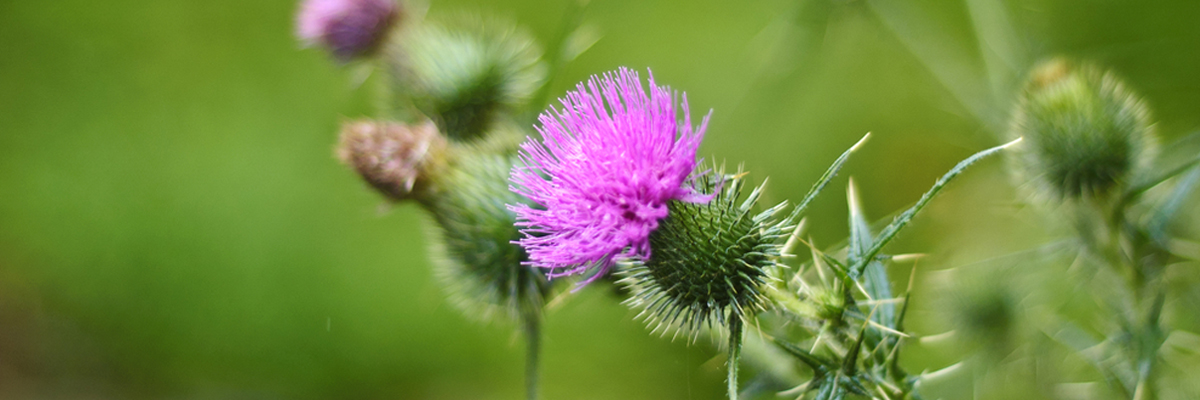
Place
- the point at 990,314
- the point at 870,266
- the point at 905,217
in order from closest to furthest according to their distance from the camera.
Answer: the point at 905,217 < the point at 870,266 < the point at 990,314

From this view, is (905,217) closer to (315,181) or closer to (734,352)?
(734,352)

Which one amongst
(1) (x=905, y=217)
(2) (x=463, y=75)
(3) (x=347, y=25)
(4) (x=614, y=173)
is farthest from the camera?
(3) (x=347, y=25)

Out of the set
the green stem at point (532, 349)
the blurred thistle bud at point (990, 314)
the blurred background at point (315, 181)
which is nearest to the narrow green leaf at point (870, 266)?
the green stem at point (532, 349)

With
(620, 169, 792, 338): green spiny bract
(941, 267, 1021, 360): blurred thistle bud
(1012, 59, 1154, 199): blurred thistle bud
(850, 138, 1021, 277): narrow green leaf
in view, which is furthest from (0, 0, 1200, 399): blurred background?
(850, 138, 1021, 277): narrow green leaf

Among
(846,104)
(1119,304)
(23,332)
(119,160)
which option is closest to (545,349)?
(846,104)

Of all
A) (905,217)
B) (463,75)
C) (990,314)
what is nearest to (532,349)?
(905,217)

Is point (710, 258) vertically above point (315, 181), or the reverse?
point (315, 181)
